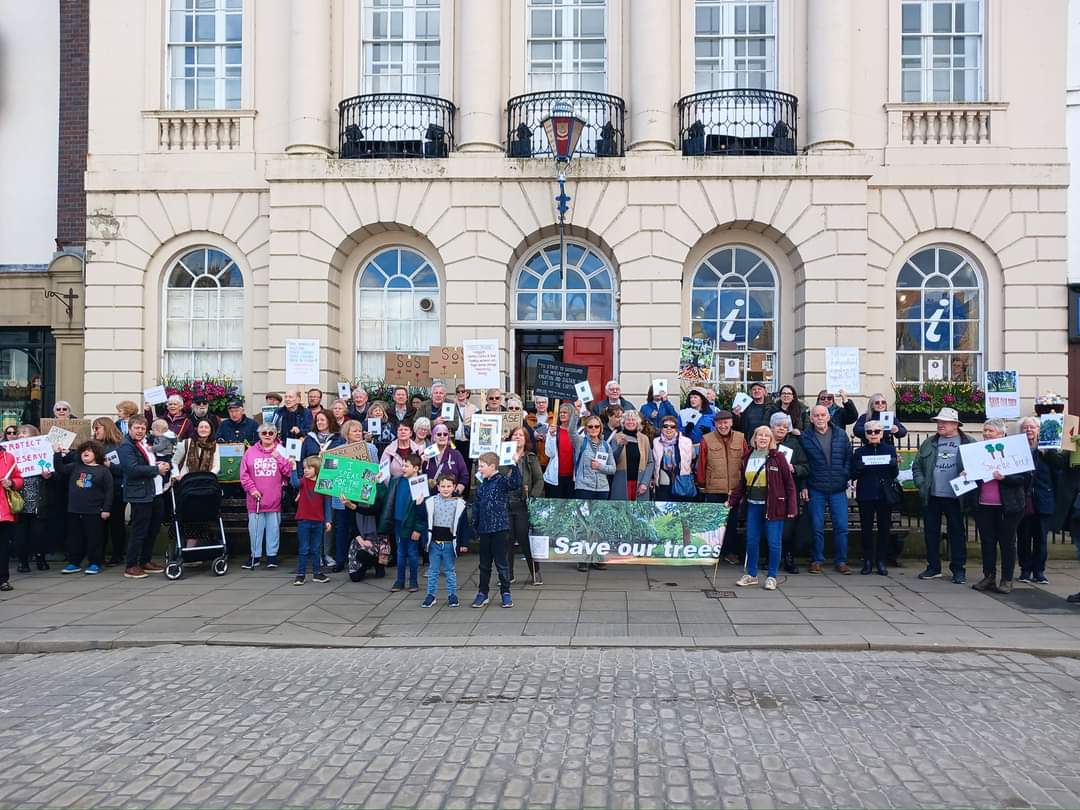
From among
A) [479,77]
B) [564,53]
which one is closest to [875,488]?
[479,77]

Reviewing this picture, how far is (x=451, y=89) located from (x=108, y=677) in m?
12.8

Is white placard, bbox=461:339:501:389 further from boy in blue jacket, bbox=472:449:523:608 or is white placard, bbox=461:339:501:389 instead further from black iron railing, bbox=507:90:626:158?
boy in blue jacket, bbox=472:449:523:608

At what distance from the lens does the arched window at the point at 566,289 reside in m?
17.3

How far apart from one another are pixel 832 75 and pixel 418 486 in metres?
11.1

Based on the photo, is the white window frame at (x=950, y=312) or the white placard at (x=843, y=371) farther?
the white window frame at (x=950, y=312)

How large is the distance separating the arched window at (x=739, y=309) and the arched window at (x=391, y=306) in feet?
16.6

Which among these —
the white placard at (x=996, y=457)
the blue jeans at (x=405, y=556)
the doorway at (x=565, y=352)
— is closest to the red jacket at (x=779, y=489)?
the white placard at (x=996, y=457)

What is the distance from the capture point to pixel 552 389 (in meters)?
13.5

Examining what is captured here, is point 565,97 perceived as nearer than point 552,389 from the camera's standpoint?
No

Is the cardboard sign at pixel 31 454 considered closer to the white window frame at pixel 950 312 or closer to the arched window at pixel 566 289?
the arched window at pixel 566 289

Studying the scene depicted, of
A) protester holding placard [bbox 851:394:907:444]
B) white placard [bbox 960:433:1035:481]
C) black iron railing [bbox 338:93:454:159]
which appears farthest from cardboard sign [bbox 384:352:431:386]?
white placard [bbox 960:433:1035:481]

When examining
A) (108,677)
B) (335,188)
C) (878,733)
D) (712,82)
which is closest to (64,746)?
(108,677)

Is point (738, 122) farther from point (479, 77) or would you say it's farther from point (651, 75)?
point (479, 77)

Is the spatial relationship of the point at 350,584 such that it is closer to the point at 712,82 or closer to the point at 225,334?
the point at 225,334
